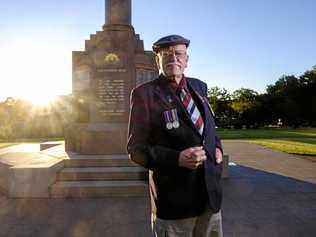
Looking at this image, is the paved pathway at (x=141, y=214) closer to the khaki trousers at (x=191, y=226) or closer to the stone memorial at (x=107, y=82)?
the khaki trousers at (x=191, y=226)

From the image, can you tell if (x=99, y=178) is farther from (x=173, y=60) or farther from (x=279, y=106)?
(x=279, y=106)

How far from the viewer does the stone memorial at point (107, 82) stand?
902cm

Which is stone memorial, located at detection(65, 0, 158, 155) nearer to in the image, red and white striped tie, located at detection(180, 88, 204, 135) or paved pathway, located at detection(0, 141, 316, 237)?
paved pathway, located at detection(0, 141, 316, 237)

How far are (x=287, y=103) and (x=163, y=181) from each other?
204 ft

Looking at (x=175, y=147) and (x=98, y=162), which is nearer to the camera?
(x=175, y=147)

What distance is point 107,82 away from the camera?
9578 mm

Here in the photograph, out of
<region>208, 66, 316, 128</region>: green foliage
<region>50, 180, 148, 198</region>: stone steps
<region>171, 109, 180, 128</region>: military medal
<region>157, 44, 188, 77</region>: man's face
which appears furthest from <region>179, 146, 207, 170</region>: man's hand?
<region>208, 66, 316, 128</region>: green foliage

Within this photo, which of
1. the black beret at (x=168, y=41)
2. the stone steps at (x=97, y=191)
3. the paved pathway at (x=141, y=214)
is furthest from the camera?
the stone steps at (x=97, y=191)

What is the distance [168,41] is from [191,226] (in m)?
1.24

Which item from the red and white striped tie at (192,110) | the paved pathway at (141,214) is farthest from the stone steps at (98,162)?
the red and white striped tie at (192,110)

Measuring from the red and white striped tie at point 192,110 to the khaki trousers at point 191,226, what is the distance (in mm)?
569

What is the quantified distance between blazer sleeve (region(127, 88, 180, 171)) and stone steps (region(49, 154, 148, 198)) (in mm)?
4884

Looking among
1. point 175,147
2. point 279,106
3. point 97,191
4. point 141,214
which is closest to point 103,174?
point 97,191

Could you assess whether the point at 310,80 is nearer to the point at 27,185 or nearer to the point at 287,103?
the point at 287,103
